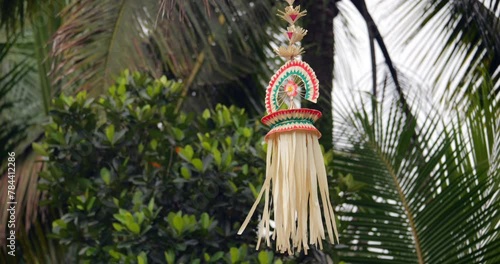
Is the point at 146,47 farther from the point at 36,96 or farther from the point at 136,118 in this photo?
the point at 36,96

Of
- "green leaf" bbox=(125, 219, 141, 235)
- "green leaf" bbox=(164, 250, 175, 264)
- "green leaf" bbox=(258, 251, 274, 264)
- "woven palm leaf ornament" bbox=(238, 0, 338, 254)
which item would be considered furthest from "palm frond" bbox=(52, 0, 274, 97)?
"woven palm leaf ornament" bbox=(238, 0, 338, 254)

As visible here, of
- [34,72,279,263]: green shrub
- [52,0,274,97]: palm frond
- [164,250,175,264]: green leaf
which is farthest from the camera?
[52,0,274,97]: palm frond

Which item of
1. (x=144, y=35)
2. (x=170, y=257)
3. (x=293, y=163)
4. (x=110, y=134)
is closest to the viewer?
(x=293, y=163)

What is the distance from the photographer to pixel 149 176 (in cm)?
606

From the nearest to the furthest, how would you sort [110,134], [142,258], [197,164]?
[142,258] → [197,164] → [110,134]

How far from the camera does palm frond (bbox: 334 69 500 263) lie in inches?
225

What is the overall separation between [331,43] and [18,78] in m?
2.31

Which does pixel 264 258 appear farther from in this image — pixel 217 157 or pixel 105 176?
pixel 105 176

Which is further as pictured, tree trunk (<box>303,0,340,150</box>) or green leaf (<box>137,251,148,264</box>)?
tree trunk (<box>303,0,340,150</box>)

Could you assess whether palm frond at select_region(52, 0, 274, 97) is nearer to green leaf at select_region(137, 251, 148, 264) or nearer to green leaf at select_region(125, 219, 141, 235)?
green leaf at select_region(125, 219, 141, 235)

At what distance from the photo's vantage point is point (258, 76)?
24.3ft

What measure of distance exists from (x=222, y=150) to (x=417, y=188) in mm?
1072

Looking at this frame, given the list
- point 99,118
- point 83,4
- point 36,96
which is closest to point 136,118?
point 99,118

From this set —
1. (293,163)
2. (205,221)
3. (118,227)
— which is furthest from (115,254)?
(293,163)
